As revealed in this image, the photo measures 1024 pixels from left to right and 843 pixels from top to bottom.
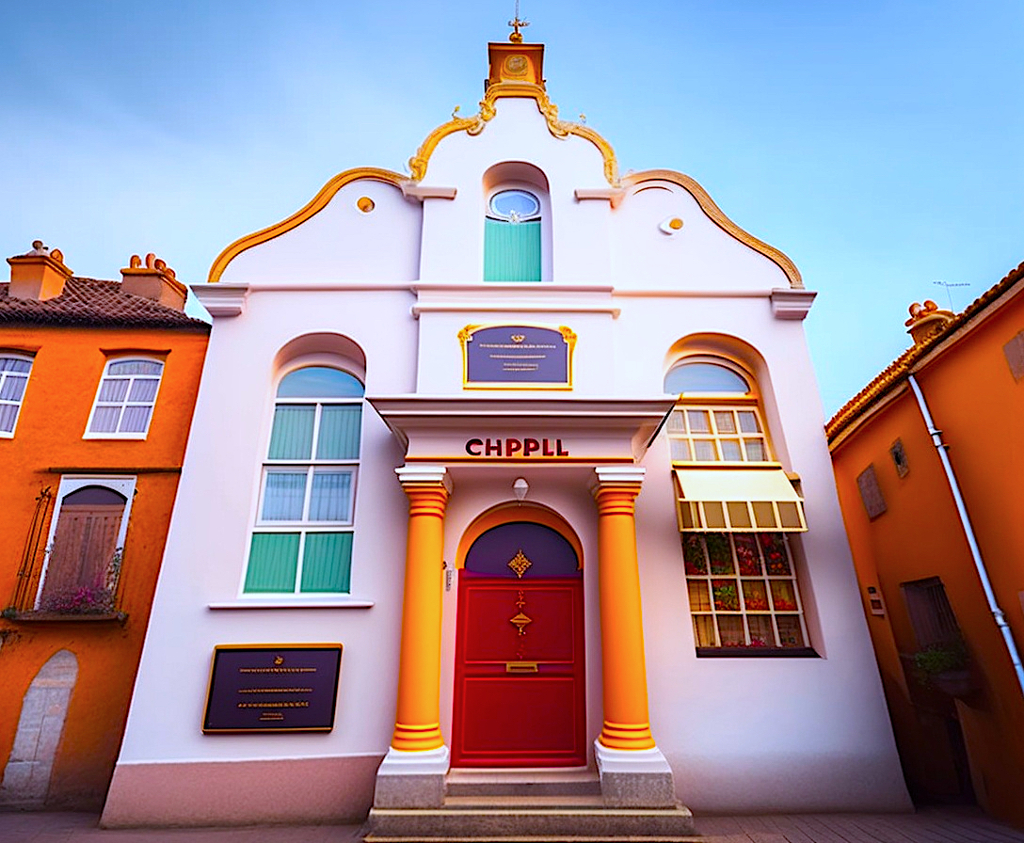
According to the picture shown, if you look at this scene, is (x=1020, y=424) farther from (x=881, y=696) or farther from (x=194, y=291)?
(x=194, y=291)

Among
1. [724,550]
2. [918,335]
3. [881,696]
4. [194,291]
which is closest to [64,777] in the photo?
[194,291]

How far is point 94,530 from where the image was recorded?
880cm

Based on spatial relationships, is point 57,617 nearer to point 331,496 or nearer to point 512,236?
point 331,496

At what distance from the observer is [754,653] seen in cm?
801

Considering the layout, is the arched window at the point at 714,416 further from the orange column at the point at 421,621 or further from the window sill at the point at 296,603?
the window sill at the point at 296,603

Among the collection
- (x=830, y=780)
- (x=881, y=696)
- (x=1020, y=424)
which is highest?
(x=1020, y=424)

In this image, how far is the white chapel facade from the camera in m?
7.39

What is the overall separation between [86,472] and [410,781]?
6533mm

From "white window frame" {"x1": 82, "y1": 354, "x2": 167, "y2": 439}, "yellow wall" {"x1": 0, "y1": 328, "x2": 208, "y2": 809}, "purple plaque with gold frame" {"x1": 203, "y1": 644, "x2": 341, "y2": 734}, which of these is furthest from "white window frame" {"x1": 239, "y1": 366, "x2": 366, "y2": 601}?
"white window frame" {"x1": 82, "y1": 354, "x2": 167, "y2": 439}

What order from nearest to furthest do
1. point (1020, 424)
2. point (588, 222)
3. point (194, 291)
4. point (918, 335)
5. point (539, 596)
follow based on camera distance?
point (1020, 424) → point (539, 596) → point (194, 291) → point (588, 222) → point (918, 335)

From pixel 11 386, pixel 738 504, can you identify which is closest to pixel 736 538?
pixel 738 504

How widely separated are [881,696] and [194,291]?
11.3 m

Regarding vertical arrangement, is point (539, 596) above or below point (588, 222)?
below

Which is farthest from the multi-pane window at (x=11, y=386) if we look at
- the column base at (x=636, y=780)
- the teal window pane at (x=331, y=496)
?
the column base at (x=636, y=780)
